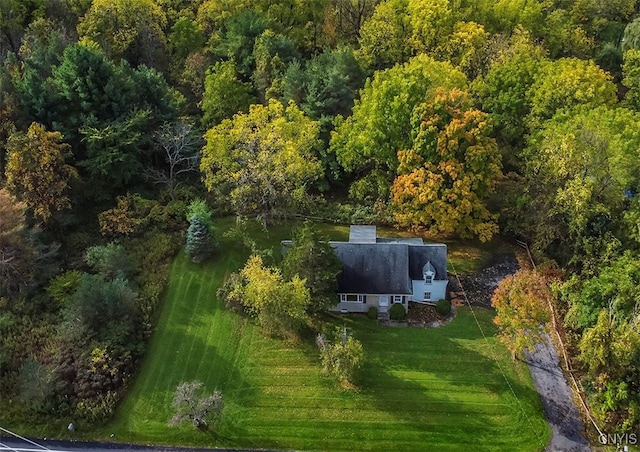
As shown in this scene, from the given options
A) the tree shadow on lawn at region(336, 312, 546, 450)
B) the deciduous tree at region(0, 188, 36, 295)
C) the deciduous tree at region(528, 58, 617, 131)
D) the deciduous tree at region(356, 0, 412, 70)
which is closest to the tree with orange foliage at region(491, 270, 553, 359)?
the tree shadow on lawn at region(336, 312, 546, 450)

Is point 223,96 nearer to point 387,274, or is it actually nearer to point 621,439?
point 387,274

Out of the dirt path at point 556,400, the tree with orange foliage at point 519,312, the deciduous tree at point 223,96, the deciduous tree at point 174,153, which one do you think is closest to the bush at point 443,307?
the tree with orange foliage at point 519,312

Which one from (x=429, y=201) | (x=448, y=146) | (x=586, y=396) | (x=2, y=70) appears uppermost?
(x=2, y=70)

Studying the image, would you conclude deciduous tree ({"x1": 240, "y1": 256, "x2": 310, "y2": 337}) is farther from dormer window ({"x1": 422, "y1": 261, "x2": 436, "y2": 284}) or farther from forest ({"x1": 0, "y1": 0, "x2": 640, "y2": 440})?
dormer window ({"x1": 422, "y1": 261, "x2": 436, "y2": 284})

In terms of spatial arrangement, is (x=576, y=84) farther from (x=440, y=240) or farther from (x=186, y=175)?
(x=186, y=175)

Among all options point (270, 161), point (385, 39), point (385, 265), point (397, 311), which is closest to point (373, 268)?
point (385, 265)

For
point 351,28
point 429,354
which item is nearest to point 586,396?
point 429,354
